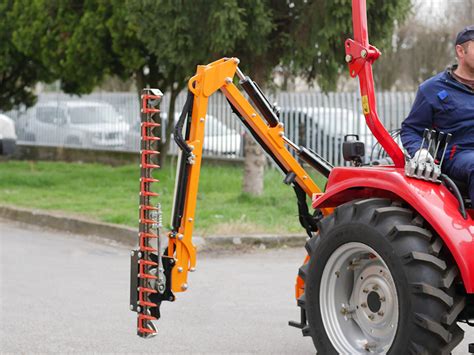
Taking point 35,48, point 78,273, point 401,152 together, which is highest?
point 35,48

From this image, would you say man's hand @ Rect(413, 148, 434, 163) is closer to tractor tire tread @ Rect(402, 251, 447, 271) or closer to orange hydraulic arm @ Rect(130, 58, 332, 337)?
tractor tire tread @ Rect(402, 251, 447, 271)

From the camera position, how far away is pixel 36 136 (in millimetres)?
31641

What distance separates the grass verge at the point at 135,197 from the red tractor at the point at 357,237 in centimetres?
593

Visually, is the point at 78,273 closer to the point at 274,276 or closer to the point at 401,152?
the point at 274,276

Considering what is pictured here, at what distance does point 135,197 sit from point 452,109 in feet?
37.8

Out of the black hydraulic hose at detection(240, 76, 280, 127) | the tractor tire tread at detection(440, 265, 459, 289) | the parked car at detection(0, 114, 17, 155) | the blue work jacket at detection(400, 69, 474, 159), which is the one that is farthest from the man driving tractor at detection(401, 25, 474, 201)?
the parked car at detection(0, 114, 17, 155)

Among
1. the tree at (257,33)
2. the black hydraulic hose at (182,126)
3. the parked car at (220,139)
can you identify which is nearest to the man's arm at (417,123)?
the black hydraulic hose at (182,126)

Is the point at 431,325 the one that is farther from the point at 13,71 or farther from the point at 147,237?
Result: the point at 13,71

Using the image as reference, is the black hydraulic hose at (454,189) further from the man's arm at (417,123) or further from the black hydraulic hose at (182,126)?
the black hydraulic hose at (182,126)

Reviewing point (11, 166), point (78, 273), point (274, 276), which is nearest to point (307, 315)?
point (274, 276)

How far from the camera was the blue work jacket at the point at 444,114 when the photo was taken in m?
5.82

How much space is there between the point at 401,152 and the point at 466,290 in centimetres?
105

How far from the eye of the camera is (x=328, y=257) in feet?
19.2

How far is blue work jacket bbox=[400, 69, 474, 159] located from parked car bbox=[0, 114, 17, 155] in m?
13.8
